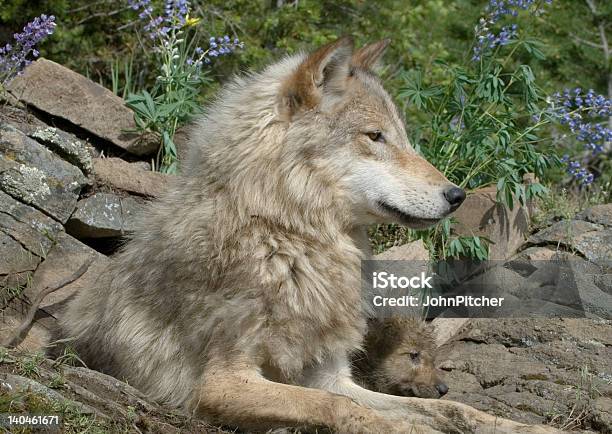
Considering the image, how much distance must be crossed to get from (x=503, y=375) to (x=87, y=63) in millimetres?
5321

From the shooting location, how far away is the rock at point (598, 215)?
7.00 metres

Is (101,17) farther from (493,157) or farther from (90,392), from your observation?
(90,392)

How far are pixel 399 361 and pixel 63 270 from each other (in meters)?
2.17

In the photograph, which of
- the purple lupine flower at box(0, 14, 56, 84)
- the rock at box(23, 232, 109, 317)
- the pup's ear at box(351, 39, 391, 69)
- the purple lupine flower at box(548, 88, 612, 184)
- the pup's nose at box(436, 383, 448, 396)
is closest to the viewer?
the pup's ear at box(351, 39, 391, 69)

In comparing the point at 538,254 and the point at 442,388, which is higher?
the point at 538,254

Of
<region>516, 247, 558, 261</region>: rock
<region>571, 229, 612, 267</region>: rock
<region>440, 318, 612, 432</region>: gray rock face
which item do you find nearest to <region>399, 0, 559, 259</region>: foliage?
<region>516, 247, 558, 261</region>: rock

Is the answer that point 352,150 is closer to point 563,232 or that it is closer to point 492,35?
point 492,35

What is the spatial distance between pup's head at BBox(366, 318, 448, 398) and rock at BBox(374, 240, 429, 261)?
0.61 meters

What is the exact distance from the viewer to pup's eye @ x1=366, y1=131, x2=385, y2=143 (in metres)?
4.39

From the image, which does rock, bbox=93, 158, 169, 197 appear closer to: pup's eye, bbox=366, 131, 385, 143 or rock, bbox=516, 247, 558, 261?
pup's eye, bbox=366, 131, 385, 143

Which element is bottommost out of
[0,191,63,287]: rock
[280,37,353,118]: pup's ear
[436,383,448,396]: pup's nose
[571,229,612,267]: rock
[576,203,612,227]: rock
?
[436,383,448,396]: pup's nose

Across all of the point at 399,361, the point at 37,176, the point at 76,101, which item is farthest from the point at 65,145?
the point at 399,361

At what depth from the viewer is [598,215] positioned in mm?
7082

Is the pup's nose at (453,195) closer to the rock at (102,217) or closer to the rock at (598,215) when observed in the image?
the rock at (102,217)
